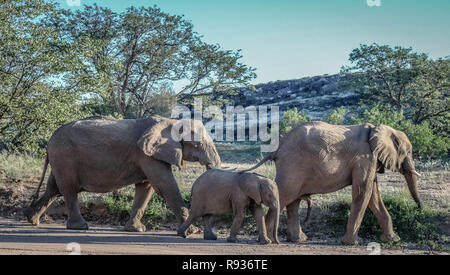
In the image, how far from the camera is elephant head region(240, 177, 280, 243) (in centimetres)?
876

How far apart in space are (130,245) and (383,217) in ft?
15.2

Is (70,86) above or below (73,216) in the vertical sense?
above

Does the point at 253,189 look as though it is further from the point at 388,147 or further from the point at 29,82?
the point at 29,82

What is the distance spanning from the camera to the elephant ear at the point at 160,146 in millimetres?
10102

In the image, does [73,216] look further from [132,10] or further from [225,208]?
[132,10]

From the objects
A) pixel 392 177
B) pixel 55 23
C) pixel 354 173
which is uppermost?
pixel 55 23

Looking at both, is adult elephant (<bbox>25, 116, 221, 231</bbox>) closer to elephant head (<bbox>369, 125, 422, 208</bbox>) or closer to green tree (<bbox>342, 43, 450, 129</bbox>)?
elephant head (<bbox>369, 125, 422, 208</bbox>)

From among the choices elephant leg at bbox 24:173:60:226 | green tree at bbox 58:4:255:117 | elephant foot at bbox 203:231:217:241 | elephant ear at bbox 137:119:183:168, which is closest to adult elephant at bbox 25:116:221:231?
elephant ear at bbox 137:119:183:168

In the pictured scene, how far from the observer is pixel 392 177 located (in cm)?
1606

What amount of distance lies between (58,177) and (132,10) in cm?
1809

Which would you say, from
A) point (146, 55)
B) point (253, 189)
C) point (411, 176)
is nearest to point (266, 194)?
point (253, 189)

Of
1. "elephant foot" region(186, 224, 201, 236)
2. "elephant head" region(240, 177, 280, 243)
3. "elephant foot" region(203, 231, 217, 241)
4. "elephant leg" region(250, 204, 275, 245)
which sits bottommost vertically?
"elephant foot" region(186, 224, 201, 236)

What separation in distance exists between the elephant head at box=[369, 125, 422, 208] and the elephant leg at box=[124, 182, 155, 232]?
4.57m
